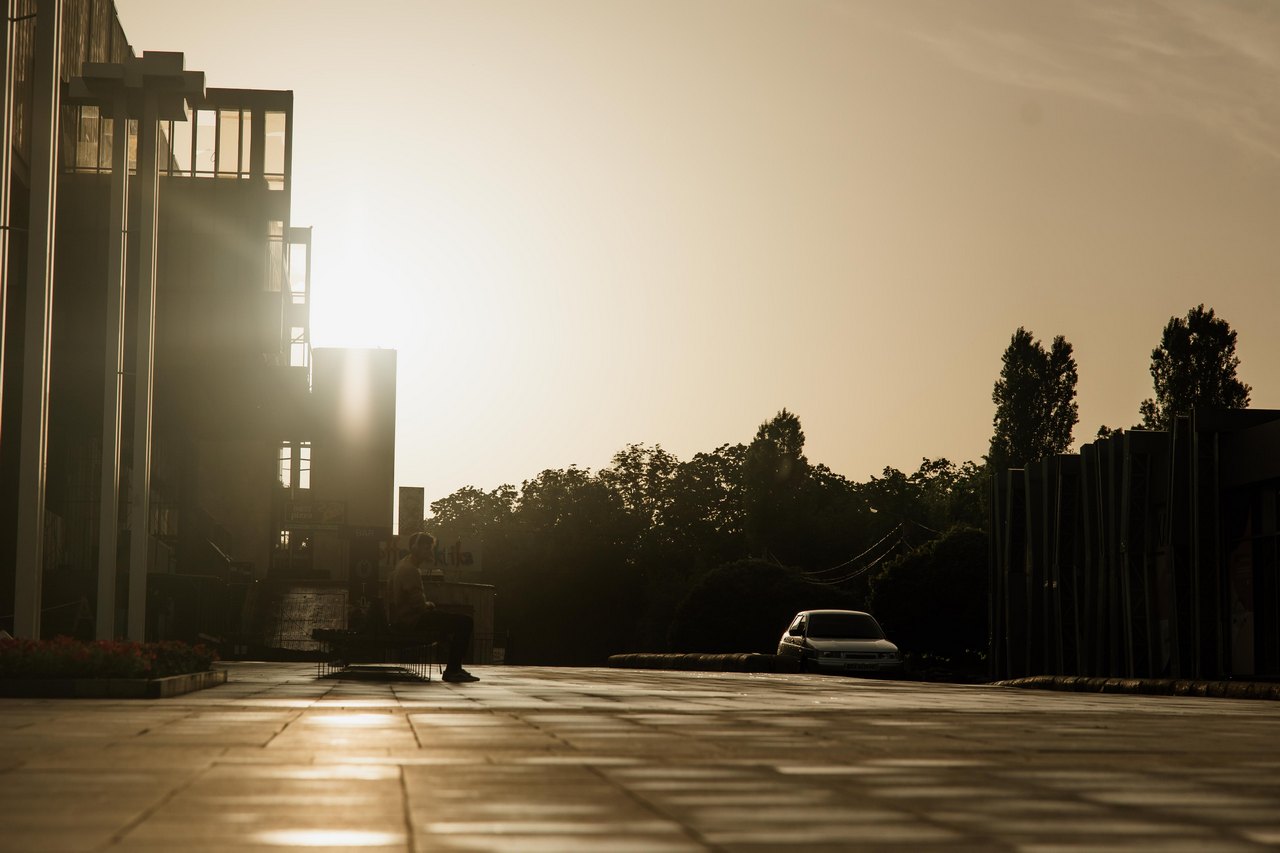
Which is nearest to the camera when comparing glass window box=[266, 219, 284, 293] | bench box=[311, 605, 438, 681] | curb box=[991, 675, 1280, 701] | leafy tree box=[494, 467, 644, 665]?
bench box=[311, 605, 438, 681]

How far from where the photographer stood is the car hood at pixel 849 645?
31.6 metres

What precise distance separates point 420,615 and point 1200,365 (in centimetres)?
6095

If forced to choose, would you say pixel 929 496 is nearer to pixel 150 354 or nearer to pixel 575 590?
pixel 575 590

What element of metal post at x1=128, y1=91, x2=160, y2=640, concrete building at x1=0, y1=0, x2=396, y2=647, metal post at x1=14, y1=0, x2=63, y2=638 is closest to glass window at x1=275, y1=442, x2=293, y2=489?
concrete building at x1=0, y1=0, x2=396, y2=647

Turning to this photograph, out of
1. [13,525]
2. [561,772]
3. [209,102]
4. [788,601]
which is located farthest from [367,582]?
[561,772]

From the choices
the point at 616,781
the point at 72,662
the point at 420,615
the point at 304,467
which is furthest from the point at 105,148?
the point at 616,781

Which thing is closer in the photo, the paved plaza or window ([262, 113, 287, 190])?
the paved plaza

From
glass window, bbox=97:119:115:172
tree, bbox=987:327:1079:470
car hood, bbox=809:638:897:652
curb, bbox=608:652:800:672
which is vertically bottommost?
curb, bbox=608:652:800:672

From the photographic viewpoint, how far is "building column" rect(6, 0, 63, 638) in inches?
769

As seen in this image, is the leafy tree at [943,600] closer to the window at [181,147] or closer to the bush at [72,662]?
the window at [181,147]

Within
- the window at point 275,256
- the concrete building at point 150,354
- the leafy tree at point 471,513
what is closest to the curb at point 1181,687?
the concrete building at point 150,354

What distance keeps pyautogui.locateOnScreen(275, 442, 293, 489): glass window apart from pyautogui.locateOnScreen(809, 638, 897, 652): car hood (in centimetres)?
4273

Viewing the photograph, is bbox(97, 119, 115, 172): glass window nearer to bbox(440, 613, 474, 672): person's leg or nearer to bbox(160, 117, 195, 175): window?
bbox(160, 117, 195, 175): window

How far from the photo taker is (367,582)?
4041 cm
